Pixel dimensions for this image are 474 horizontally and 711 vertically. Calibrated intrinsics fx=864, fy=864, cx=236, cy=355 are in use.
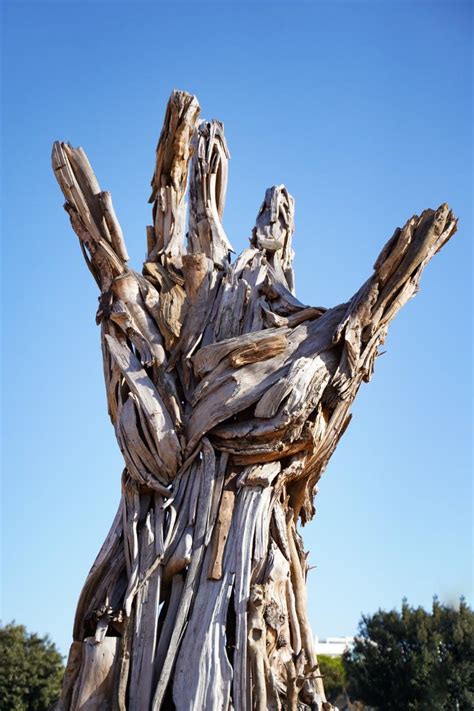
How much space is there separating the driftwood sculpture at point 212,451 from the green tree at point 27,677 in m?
14.9

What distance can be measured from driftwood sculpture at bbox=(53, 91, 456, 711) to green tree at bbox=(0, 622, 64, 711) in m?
14.9

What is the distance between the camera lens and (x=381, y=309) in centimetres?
608

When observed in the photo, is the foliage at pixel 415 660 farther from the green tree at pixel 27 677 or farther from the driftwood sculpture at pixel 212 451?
the driftwood sculpture at pixel 212 451

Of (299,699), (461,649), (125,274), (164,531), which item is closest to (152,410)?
(164,531)

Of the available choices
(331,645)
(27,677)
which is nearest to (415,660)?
(27,677)

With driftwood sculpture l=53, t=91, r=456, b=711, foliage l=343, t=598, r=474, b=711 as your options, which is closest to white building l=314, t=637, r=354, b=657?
foliage l=343, t=598, r=474, b=711

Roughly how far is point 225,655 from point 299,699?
0.61 meters

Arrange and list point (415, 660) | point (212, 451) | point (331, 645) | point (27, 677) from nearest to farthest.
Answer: point (212, 451) → point (27, 677) → point (415, 660) → point (331, 645)

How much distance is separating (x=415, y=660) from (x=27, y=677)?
9.02 m

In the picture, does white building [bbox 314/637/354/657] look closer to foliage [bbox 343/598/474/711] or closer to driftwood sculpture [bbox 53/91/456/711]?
foliage [bbox 343/598/474/711]

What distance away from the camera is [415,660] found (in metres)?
20.5

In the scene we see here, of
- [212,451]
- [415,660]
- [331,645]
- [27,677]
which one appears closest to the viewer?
[212,451]

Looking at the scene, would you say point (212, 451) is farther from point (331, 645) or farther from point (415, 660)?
point (331, 645)

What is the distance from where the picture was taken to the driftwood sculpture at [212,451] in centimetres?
507
